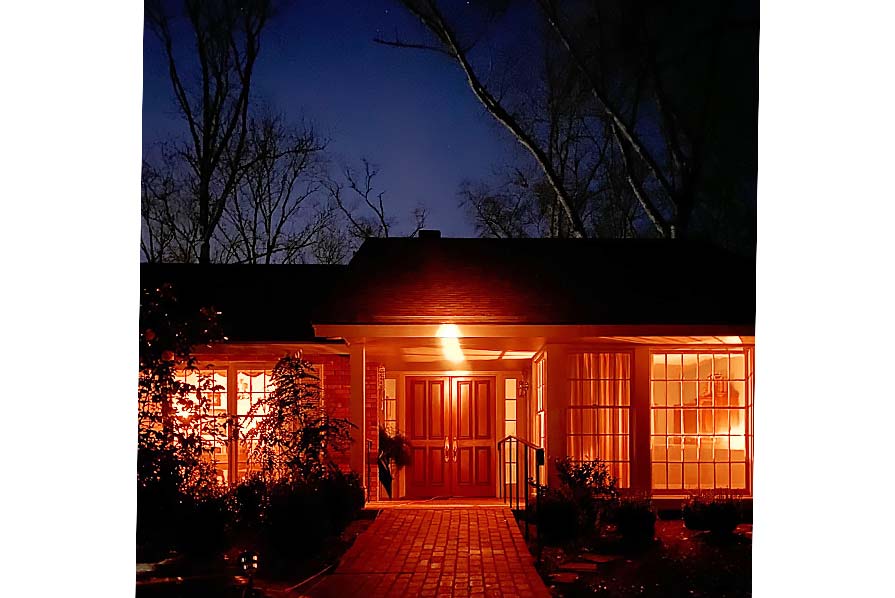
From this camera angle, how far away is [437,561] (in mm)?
8461

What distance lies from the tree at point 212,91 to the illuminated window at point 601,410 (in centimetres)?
1092

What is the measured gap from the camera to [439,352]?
44.6 ft

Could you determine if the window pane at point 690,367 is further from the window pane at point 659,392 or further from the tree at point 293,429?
the tree at point 293,429

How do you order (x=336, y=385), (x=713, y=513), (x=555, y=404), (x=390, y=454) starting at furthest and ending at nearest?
Result: 1. (x=390, y=454)
2. (x=336, y=385)
3. (x=555, y=404)
4. (x=713, y=513)

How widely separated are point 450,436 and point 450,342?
3712mm

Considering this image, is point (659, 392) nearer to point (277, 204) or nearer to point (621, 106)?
point (621, 106)

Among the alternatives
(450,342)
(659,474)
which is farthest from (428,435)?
(659,474)

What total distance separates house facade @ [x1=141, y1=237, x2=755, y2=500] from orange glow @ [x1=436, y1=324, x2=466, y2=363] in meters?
0.02

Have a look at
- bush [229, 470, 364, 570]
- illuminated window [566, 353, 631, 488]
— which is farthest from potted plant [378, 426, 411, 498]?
illuminated window [566, 353, 631, 488]

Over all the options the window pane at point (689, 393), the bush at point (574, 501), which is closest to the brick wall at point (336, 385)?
the bush at point (574, 501)

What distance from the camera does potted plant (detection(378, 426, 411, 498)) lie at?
14609 millimetres
